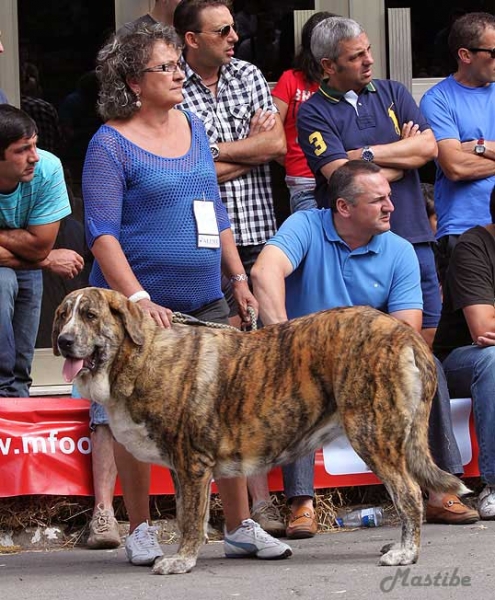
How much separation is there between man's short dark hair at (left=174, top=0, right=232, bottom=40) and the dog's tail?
282 cm

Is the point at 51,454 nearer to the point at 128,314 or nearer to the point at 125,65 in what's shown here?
the point at 128,314

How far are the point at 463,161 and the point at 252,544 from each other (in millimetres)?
3024

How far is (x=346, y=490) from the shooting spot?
7203 mm

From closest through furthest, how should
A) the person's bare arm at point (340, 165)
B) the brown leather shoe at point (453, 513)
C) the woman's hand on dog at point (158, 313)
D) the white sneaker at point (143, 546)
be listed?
the woman's hand on dog at point (158, 313) → the white sneaker at point (143, 546) → the brown leather shoe at point (453, 513) → the person's bare arm at point (340, 165)

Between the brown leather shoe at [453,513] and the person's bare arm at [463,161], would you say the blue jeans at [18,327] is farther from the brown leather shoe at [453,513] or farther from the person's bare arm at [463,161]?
the person's bare arm at [463,161]

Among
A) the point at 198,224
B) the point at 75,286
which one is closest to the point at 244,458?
the point at 198,224

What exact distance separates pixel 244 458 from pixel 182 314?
0.76 metres

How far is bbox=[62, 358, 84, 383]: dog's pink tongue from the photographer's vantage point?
559 centimetres

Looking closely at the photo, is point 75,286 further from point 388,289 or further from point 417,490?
point 417,490

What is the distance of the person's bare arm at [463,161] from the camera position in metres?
8.10

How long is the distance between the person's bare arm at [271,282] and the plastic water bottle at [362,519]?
1124 mm

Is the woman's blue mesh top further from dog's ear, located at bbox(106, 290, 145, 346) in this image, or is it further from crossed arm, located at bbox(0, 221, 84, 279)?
crossed arm, located at bbox(0, 221, 84, 279)

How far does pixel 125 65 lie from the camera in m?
6.38

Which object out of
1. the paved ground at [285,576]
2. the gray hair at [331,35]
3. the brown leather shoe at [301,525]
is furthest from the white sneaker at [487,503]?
the gray hair at [331,35]
